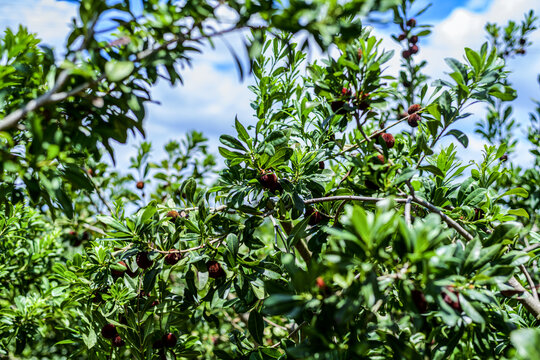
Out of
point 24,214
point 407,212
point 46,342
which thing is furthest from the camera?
point 46,342

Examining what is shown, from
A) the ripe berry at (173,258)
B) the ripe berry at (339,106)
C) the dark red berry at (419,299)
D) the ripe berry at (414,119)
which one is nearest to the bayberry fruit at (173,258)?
the ripe berry at (173,258)

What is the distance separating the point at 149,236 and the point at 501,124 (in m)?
3.87

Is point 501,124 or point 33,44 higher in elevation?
point 501,124

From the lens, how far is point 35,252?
294 centimetres

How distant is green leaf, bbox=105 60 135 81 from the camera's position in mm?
1061

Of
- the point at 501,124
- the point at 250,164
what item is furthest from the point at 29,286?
the point at 501,124

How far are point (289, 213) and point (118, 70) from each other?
3.60 ft

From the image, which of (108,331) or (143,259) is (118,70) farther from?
(108,331)

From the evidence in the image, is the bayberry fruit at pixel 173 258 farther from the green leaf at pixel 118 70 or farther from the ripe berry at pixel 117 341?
the green leaf at pixel 118 70

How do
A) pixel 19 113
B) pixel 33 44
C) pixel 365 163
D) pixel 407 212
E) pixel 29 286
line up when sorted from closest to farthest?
1. pixel 19 113
2. pixel 407 212
3. pixel 365 163
4. pixel 33 44
5. pixel 29 286

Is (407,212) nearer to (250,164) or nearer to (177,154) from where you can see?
(250,164)

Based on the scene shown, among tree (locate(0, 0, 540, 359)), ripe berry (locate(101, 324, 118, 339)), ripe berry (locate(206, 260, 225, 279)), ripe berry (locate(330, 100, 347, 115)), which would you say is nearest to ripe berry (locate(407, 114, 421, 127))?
tree (locate(0, 0, 540, 359))

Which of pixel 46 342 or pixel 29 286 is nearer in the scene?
pixel 29 286

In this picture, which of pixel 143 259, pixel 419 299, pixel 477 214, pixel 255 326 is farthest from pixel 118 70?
pixel 477 214
